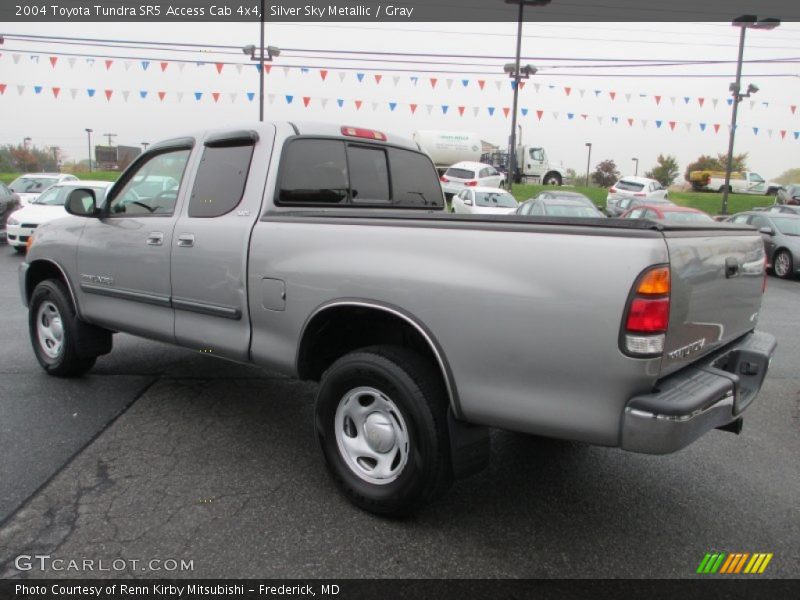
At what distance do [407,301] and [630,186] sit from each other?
104 feet

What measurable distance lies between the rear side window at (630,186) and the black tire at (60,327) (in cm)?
3026

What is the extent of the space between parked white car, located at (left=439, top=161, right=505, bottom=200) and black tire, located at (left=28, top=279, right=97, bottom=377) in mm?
24067

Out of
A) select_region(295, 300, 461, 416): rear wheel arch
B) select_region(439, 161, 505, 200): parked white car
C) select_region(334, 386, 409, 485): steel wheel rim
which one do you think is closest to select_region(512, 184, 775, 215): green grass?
select_region(439, 161, 505, 200): parked white car

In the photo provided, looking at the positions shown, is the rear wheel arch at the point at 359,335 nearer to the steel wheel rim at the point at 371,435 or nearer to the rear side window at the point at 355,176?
the steel wheel rim at the point at 371,435

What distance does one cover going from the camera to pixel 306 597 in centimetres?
243

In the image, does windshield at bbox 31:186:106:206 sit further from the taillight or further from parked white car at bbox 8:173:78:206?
the taillight

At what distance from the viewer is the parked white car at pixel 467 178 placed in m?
28.4

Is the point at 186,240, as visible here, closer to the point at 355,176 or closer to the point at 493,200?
the point at 355,176

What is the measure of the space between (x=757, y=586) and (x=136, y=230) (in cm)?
408

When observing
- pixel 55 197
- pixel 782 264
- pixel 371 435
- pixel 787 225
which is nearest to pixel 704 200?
pixel 787 225

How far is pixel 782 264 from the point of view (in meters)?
13.6

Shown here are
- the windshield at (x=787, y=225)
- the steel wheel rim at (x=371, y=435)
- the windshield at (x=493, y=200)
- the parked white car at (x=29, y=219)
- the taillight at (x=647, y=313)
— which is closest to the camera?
the taillight at (x=647, y=313)

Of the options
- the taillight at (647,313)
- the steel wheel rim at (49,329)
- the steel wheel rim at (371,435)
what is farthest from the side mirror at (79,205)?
the taillight at (647,313)

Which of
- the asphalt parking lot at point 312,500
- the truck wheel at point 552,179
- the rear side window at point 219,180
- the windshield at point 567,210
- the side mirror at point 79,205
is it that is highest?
the truck wheel at point 552,179
